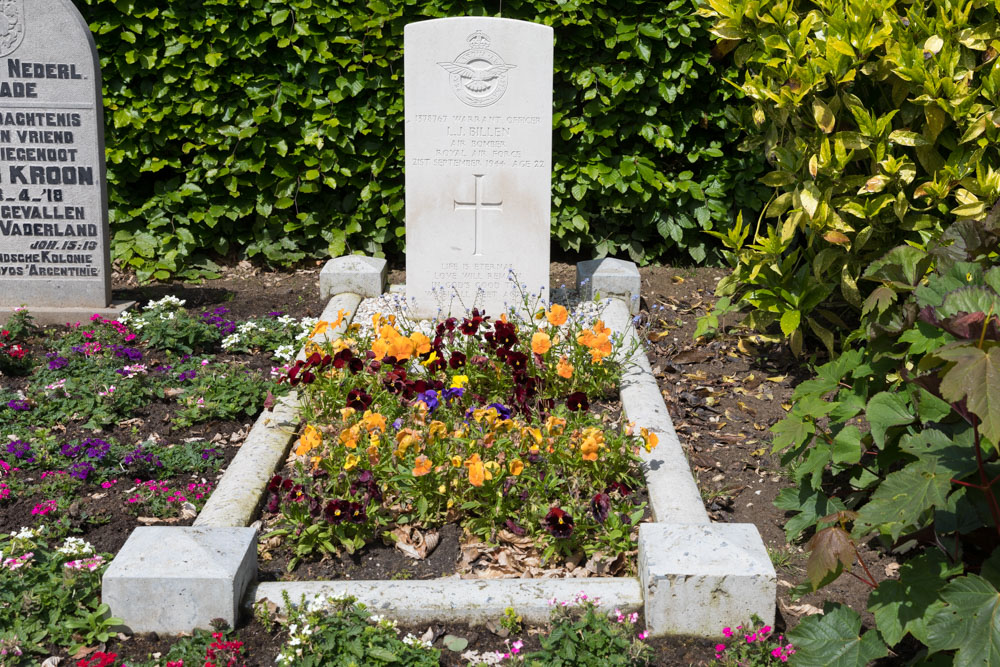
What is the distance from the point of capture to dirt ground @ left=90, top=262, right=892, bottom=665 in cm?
296

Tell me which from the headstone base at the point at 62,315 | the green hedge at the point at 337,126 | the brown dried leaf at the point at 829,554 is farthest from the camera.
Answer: the green hedge at the point at 337,126

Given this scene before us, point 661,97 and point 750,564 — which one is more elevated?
point 661,97

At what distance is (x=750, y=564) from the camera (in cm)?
283

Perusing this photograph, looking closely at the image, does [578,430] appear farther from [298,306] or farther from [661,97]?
[661,97]

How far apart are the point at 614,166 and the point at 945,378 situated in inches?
183

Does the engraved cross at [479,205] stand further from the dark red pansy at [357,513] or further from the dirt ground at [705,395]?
the dark red pansy at [357,513]

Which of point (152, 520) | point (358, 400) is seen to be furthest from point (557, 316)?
point (152, 520)

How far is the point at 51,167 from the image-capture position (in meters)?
5.41

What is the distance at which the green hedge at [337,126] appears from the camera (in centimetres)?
609

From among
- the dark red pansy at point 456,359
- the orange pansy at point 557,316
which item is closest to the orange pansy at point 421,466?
the dark red pansy at point 456,359

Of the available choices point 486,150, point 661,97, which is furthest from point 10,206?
point 661,97

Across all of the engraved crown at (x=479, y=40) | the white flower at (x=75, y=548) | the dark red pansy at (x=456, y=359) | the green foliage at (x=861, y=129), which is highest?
the engraved crown at (x=479, y=40)

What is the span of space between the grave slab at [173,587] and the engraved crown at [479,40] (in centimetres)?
316

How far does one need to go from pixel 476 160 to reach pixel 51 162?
2.44 metres
